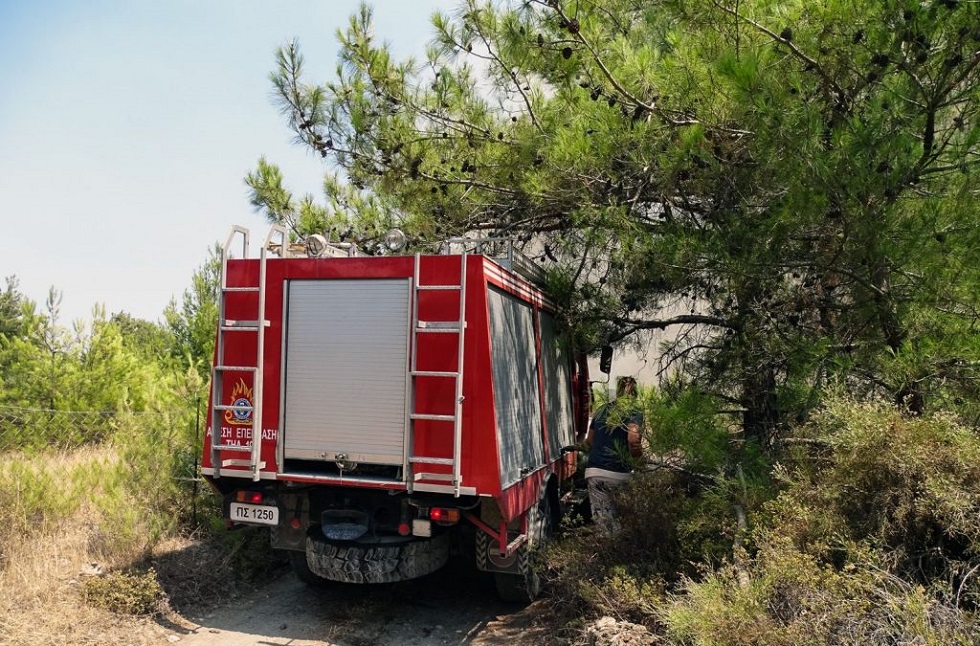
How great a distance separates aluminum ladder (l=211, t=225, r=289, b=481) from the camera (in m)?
5.34

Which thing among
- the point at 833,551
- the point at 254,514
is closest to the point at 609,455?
the point at 833,551

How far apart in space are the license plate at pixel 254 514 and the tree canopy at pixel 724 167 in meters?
3.30

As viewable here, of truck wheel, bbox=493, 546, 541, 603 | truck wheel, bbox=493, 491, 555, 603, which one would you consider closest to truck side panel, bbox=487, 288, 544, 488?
truck wheel, bbox=493, 491, 555, 603

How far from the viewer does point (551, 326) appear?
7.33 meters

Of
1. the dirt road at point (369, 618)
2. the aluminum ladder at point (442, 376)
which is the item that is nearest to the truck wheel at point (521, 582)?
the dirt road at point (369, 618)

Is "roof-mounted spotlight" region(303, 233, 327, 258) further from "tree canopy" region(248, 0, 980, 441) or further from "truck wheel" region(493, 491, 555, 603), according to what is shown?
"truck wheel" region(493, 491, 555, 603)

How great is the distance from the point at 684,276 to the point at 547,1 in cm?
236

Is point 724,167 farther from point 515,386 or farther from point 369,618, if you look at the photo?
point 369,618

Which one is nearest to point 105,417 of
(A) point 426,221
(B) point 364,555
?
(A) point 426,221

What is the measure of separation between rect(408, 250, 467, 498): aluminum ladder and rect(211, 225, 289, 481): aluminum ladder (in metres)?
1.25

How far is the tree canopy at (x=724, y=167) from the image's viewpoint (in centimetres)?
427

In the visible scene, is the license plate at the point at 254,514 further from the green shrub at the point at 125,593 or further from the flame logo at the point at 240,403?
the green shrub at the point at 125,593

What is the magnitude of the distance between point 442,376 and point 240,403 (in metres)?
1.70

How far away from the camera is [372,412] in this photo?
520 centimetres
